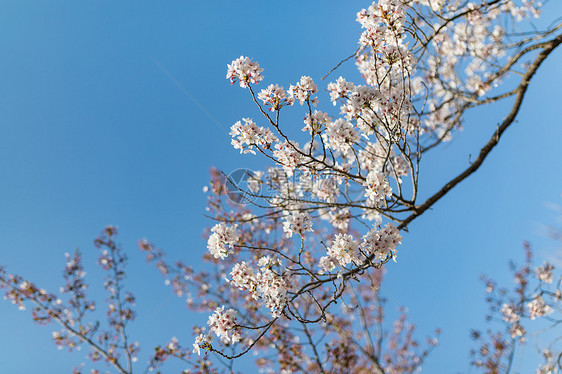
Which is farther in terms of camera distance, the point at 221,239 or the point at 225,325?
the point at 221,239

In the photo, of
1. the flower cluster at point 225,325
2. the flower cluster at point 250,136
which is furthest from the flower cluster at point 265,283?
the flower cluster at point 250,136

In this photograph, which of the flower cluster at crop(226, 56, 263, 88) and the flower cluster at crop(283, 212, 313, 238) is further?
the flower cluster at crop(283, 212, 313, 238)

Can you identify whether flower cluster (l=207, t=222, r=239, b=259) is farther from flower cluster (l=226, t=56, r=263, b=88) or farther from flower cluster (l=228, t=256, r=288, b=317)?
flower cluster (l=226, t=56, r=263, b=88)

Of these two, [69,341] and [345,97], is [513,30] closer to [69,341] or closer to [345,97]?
[345,97]

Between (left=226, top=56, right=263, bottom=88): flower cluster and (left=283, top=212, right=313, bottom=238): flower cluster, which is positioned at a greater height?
(left=226, top=56, right=263, bottom=88): flower cluster

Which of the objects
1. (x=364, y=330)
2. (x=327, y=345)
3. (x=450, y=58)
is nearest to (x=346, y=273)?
(x=327, y=345)

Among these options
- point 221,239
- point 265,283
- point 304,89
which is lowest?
point 265,283

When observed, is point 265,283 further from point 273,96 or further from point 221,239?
point 273,96

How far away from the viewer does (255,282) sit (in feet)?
11.4

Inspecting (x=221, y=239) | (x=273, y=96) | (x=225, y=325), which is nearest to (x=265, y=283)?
(x=225, y=325)

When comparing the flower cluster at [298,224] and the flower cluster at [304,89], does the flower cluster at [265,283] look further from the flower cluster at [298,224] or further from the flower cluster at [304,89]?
the flower cluster at [304,89]

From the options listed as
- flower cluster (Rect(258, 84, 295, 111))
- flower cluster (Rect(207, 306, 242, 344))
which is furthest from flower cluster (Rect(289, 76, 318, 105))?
flower cluster (Rect(207, 306, 242, 344))

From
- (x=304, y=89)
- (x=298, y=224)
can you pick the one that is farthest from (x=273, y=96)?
(x=298, y=224)

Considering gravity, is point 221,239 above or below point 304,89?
below
